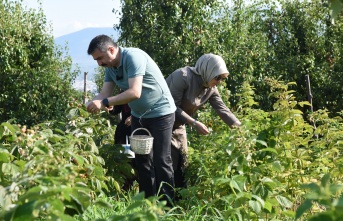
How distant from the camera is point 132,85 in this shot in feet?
14.2

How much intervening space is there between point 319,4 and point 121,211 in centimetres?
1477

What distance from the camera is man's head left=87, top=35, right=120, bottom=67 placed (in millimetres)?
4441

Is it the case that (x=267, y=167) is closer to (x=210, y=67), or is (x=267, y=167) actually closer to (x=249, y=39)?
(x=210, y=67)

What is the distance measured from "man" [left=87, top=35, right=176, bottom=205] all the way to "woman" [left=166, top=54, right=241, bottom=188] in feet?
1.00

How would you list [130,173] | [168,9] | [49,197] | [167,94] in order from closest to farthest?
[49,197], [167,94], [130,173], [168,9]

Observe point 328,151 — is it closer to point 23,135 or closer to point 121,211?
point 121,211

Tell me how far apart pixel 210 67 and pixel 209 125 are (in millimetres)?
1785

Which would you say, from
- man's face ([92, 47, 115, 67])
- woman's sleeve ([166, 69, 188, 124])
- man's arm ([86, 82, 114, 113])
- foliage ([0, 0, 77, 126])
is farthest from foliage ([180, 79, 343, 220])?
foliage ([0, 0, 77, 126])

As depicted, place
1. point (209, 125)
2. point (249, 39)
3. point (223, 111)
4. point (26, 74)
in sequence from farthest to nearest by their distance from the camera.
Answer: point (26, 74)
point (249, 39)
point (209, 125)
point (223, 111)

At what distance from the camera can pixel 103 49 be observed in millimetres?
4449

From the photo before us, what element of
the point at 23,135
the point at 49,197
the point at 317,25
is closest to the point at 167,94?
the point at 23,135

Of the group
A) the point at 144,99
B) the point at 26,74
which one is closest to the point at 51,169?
the point at 144,99

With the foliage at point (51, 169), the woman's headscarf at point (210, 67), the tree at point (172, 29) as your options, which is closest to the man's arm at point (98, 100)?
the foliage at point (51, 169)

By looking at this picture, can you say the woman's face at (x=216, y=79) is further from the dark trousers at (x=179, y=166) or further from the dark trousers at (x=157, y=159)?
the dark trousers at (x=179, y=166)
